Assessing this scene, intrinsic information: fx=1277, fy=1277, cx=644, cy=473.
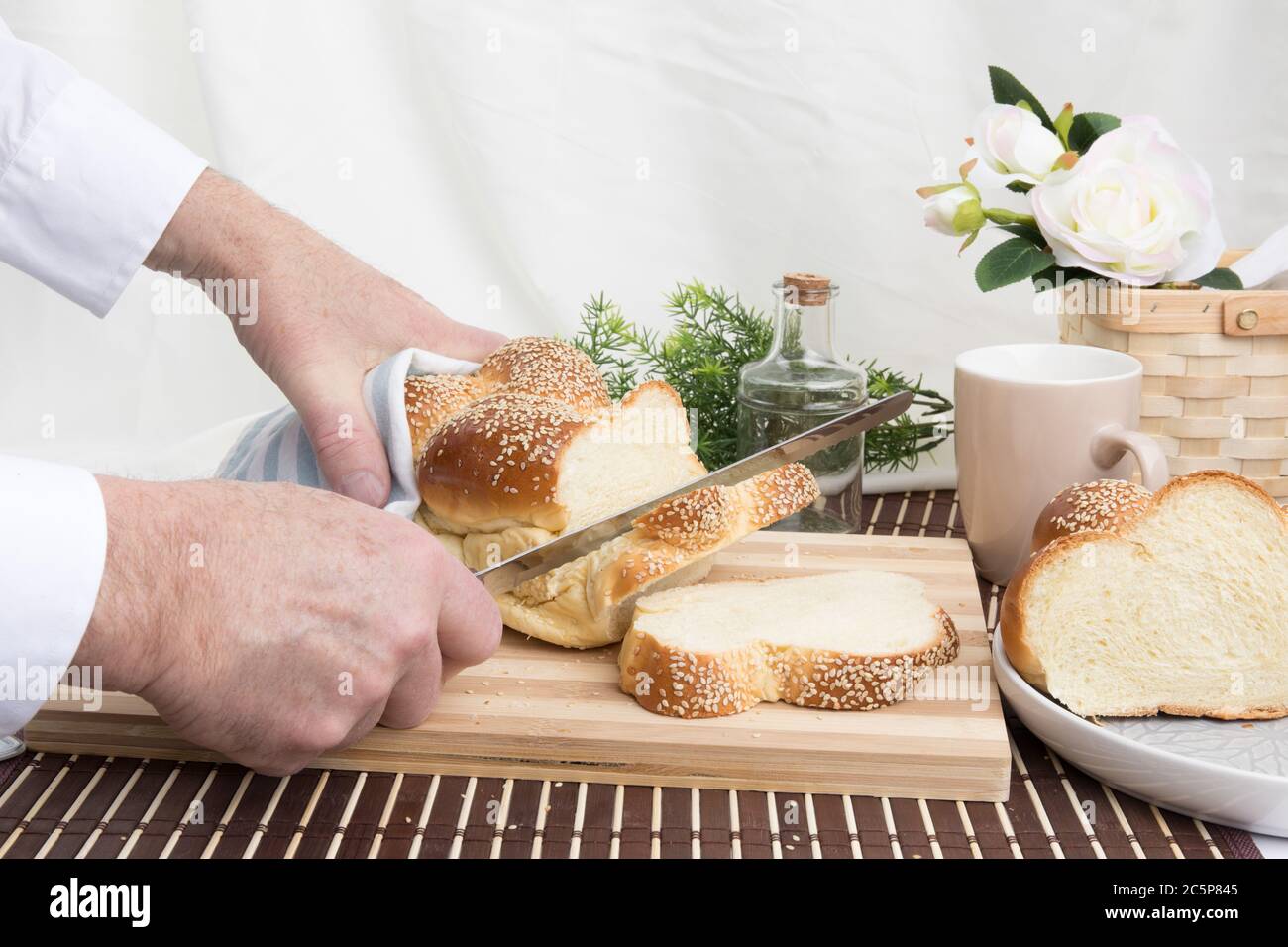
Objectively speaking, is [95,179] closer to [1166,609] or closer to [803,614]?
[803,614]

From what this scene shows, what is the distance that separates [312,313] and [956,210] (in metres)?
0.81

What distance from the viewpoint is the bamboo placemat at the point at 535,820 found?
→ 42.3 inches

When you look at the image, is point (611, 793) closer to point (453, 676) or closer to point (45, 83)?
point (453, 676)

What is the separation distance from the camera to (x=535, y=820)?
1123 mm

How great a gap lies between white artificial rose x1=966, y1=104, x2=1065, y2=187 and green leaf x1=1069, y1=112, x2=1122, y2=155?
0.07 m

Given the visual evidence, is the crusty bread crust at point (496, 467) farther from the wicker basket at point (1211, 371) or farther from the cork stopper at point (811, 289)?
the wicker basket at point (1211, 371)

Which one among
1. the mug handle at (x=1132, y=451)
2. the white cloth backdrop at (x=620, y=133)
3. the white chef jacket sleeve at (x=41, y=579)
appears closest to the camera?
the white chef jacket sleeve at (x=41, y=579)

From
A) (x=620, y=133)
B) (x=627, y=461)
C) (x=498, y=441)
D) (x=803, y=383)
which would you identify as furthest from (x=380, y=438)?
(x=620, y=133)

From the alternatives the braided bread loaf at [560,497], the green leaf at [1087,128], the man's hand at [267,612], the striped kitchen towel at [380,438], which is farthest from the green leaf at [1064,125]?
the man's hand at [267,612]

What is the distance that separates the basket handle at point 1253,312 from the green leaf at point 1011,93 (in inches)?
13.1

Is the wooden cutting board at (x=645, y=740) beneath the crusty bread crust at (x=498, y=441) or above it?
beneath

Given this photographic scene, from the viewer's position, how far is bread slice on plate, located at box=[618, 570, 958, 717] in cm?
121

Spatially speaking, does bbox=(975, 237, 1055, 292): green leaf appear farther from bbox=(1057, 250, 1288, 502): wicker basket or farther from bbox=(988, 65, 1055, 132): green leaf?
bbox=(988, 65, 1055, 132): green leaf
